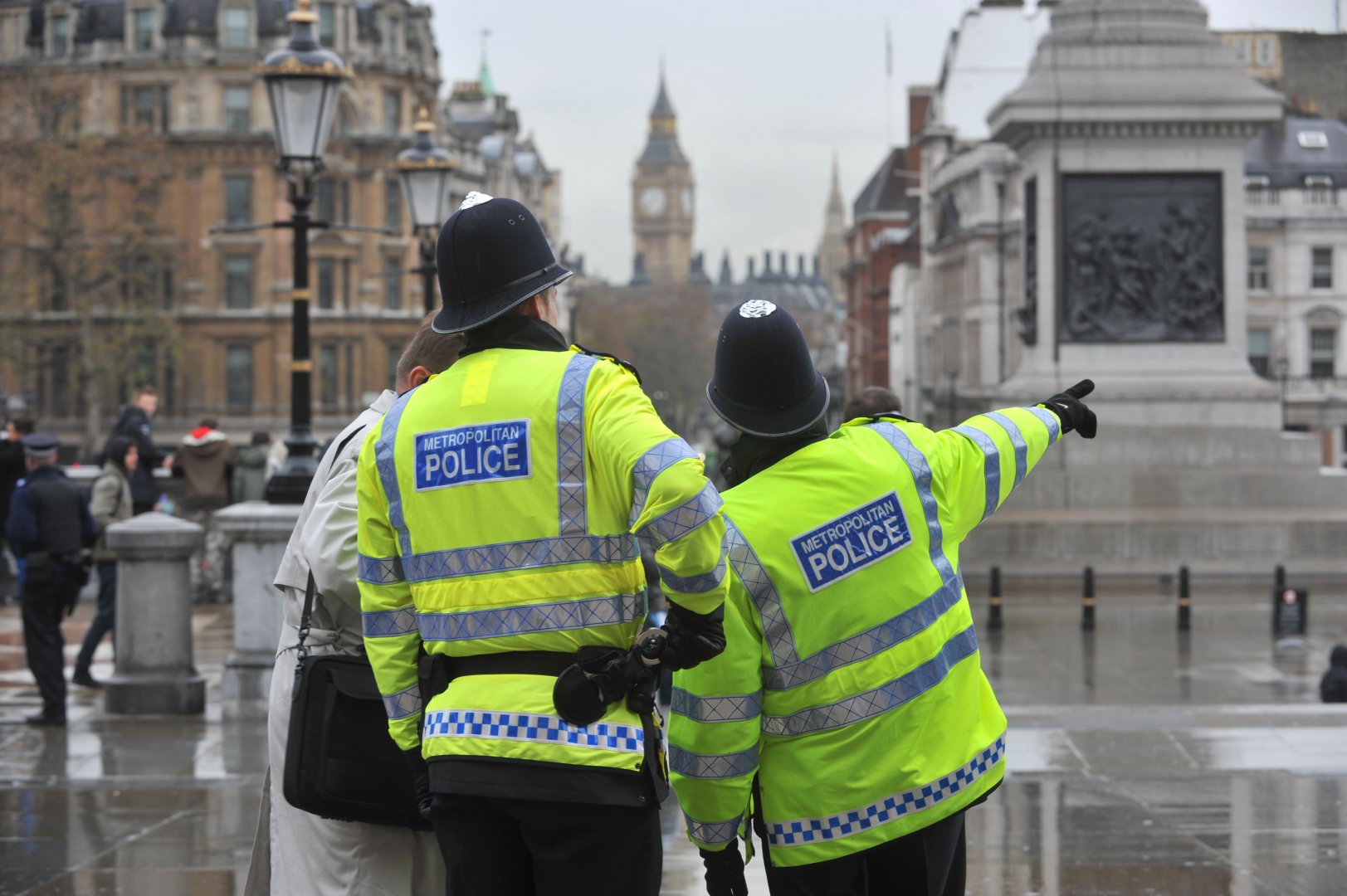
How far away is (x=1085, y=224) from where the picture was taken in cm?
2409

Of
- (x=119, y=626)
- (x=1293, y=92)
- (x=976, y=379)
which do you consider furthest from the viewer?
(x=1293, y=92)

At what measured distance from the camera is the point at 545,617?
412 cm

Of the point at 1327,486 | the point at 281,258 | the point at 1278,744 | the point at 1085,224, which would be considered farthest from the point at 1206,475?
the point at 281,258

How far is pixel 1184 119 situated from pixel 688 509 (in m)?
21.3

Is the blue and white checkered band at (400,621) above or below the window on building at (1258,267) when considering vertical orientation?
below

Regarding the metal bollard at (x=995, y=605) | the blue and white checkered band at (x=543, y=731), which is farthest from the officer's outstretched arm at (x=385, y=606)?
the metal bollard at (x=995, y=605)

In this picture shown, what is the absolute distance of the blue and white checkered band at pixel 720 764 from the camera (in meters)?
4.54

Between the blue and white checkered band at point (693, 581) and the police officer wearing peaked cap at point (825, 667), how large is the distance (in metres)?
0.50

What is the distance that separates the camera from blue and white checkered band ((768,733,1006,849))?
4.55 m

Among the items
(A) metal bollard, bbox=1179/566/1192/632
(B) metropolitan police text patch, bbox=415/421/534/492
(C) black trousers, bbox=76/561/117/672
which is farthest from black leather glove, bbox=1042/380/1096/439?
(A) metal bollard, bbox=1179/566/1192/632

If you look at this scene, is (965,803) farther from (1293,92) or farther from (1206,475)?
(1293,92)

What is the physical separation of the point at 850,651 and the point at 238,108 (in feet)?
234

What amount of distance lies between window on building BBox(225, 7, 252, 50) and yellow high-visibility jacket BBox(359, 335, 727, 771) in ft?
234

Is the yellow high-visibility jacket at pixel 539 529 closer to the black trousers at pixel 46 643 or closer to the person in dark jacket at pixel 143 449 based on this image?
the black trousers at pixel 46 643
